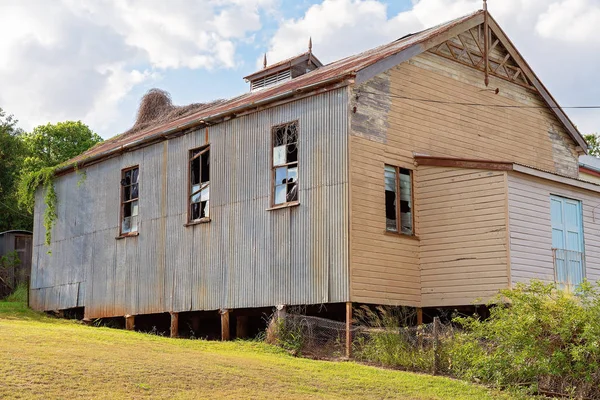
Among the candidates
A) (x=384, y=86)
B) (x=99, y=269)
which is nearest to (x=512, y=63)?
(x=384, y=86)

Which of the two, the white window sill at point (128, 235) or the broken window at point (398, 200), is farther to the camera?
the white window sill at point (128, 235)

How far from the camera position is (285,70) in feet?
97.5

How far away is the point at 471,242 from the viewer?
2070 centimetres

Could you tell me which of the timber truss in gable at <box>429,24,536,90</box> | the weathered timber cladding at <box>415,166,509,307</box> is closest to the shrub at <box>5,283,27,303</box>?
the weathered timber cladding at <box>415,166,509,307</box>

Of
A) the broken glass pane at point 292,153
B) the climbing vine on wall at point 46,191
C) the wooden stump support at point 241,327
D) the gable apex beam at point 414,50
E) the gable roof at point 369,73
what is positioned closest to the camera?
the gable apex beam at point 414,50

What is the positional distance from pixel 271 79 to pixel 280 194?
906 cm

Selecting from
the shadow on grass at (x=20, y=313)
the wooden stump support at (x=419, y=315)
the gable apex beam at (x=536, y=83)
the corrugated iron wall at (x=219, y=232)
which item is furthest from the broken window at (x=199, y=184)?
the gable apex beam at (x=536, y=83)

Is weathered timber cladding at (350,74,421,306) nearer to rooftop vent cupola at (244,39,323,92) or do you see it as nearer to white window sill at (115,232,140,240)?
rooftop vent cupola at (244,39,323,92)

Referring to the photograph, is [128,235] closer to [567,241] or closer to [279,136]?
[279,136]

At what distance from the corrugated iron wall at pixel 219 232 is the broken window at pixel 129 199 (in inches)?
12.4

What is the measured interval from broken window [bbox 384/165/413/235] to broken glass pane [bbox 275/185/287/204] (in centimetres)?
257

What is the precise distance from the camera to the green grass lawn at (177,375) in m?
14.0

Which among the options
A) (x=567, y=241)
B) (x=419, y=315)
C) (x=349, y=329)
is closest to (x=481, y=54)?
(x=567, y=241)

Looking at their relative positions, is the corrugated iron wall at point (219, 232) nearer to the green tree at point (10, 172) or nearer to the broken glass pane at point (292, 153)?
the broken glass pane at point (292, 153)
